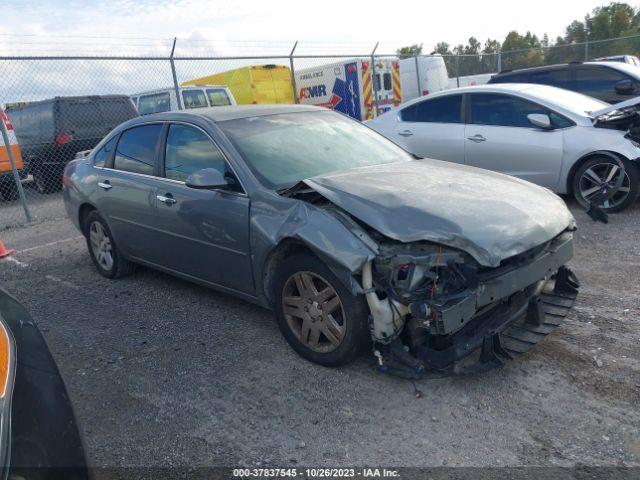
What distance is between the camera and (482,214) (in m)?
3.27

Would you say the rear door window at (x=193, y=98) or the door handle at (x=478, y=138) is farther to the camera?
the rear door window at (x=193, y=98)

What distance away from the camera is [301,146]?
4.25 m

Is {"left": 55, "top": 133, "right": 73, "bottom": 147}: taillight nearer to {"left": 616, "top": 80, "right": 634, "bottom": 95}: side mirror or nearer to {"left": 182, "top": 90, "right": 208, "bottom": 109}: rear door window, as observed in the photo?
{"left": 182, "top": 90, "right": 208, "bottom": 109}: rear door window

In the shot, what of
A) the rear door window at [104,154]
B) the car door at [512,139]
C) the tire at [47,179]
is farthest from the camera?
the tire at [47,179]

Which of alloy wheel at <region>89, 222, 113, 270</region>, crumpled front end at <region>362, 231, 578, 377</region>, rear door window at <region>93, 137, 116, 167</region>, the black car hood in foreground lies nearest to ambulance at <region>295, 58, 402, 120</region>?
rear door window at <region>93, 137, 116, 167</region>

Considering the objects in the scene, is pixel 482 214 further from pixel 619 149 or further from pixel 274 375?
pixel 619 149

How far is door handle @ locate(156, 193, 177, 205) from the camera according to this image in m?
4.43

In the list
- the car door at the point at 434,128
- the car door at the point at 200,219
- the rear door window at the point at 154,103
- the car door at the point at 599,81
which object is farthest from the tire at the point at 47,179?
the car door at the point at 599,81

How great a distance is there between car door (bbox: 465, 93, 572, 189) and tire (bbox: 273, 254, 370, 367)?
442 centimetres

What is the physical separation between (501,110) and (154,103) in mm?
9613

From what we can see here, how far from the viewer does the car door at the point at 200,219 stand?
394cm

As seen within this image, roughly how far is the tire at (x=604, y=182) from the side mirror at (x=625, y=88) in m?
2.63

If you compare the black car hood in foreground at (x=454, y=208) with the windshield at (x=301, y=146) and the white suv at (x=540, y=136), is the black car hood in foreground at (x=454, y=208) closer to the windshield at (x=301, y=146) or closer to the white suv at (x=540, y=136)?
the windshield at (x=301, y=146)

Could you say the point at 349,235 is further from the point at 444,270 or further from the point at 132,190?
the point at 132,190
